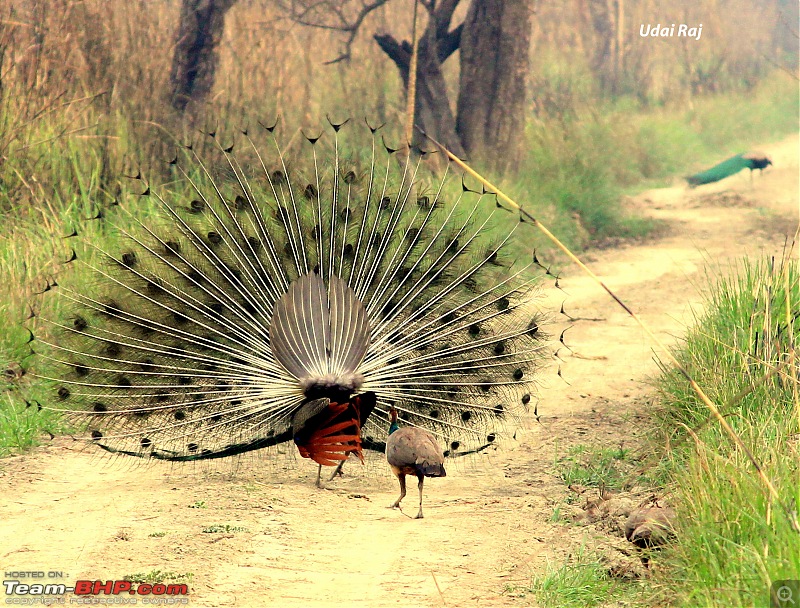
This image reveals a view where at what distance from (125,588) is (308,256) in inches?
75.9

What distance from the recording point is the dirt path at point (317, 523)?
380 cm

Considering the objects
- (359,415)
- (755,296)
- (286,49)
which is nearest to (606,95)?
(286,49)

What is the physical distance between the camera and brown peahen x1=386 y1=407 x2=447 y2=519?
4332mm

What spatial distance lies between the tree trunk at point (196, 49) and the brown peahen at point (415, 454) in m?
6.56

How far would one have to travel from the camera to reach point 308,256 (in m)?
5.02

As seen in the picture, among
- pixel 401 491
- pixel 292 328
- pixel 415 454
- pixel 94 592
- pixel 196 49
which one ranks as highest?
pixel 196 49

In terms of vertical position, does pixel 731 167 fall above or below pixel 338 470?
above

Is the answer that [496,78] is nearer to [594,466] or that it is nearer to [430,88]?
[430,88]

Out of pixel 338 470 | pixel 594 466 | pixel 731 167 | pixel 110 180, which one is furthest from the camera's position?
pixel 731 167

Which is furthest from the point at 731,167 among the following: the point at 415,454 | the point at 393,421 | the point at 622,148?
the point at 415,454

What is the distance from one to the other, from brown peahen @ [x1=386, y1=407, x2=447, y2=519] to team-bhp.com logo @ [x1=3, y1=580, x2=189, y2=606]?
3.65 ft

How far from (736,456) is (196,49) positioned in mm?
7899

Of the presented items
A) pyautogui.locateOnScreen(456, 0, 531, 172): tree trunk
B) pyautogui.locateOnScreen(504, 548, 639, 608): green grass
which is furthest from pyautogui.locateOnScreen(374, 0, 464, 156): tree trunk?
pyautogui.locateOnScreen(504, 548, 639, 608): green grass

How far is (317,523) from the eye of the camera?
4.45 meters
